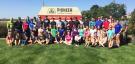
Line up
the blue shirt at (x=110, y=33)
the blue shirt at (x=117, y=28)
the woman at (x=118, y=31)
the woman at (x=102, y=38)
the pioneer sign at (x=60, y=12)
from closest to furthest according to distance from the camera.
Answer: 1. the blue shirt at (x=110, y=33)
2. the woman at (x=102, y=38)
3. the woman at (x=118, y=31)
4. the blue shirt at (x=117, y=28)
5. the pioneer sign at (x=60, y=12)

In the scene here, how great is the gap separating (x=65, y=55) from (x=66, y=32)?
16.4 feet

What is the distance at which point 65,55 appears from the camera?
17.9 m

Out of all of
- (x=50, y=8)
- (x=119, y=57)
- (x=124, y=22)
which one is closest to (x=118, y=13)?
(x=50, y=8)

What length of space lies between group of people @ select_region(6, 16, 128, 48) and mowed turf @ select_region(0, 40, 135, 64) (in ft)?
3.81

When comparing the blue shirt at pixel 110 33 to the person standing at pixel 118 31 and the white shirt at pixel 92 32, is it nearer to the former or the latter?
the person standing at pixel 118 31

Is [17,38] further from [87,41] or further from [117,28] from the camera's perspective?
[117,28]

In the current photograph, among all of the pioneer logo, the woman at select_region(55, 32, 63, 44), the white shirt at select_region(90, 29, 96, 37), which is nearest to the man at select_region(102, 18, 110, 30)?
the white shirt at select_region(90, 29, 96, 37)

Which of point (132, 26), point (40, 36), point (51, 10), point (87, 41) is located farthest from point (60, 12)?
point (87, 41)

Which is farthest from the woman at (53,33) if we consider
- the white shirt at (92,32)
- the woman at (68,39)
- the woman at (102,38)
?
the woman at (102,38)

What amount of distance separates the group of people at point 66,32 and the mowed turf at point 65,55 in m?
1.16

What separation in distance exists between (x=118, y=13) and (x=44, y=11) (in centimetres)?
6438

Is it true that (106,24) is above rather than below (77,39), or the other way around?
above

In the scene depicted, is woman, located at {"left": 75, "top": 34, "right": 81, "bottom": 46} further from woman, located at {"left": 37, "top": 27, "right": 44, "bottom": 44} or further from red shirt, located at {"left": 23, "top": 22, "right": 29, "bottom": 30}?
red shirt, located at {"left": 23, "top": 22, "right": 29, "bottom": 30}

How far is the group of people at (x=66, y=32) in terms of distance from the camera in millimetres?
21438
